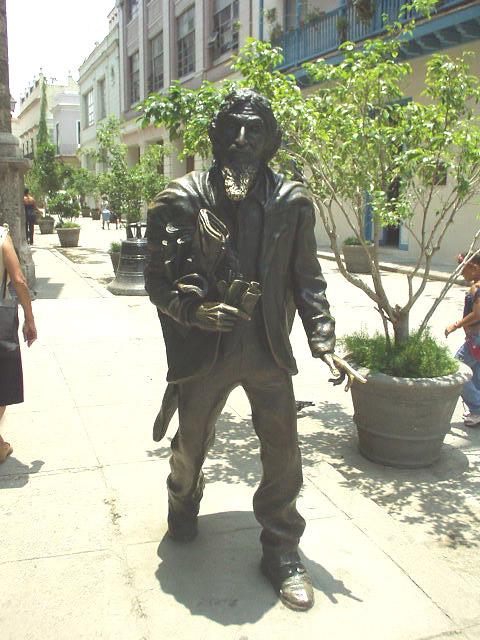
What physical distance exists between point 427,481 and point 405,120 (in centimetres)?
257

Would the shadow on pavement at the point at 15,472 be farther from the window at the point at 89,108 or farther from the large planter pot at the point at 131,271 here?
the window at the point at 89,108

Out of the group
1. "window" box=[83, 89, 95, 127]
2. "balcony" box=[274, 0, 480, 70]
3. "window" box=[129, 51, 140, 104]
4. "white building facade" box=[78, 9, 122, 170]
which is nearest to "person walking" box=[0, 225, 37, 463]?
"balcony" box=[274, 0, 480, 70]

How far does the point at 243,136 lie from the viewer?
2557 millimetres

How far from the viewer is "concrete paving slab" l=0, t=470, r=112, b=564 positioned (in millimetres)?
3254

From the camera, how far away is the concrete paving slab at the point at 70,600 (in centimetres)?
261

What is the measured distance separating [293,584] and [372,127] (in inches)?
130

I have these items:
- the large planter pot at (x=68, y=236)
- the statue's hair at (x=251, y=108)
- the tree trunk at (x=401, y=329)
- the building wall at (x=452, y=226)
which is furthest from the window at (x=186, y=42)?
the statue's hair at (x=251, y=108)

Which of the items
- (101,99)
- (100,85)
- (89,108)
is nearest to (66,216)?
(101,99)

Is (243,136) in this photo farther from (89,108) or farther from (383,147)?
(89,108)

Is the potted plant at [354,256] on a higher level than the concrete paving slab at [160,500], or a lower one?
higher

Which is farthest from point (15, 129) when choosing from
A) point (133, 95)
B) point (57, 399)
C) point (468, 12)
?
point (57, 399)

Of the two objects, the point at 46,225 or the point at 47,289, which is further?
the point at 46,225

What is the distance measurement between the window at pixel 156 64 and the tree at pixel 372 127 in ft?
99.0

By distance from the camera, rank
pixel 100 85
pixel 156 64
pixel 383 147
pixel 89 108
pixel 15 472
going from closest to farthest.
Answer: pixel 15 472 < pixel 383 147 < pixel 156 64 < pixel 100 85 < pixel 89 108
